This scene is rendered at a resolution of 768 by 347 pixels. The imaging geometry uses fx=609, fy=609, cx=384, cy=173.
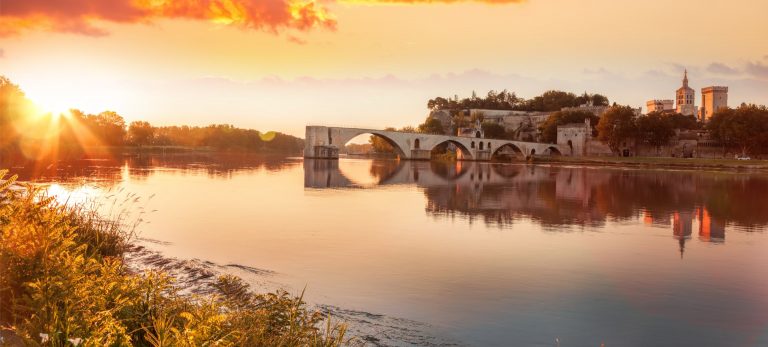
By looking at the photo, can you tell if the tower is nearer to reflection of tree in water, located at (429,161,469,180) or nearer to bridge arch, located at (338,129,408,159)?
bridge arch, located at (338,129,408,159)

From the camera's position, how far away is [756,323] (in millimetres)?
9875

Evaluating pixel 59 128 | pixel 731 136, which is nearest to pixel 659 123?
pixel 731 136

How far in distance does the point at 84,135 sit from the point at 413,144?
5236cm

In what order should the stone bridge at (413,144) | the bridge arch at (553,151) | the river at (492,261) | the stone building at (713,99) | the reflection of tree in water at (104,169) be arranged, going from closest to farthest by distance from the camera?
the river at (492,261) → the reflection of tree in water at (104,169) → the stone bridge at (413,144) → the bridge arch at (553,151) → the stone building at (713,99)

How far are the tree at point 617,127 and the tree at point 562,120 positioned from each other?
23.0m

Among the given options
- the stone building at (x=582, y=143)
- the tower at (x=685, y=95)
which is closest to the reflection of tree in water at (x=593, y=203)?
the stone building at (x=582, y=143)

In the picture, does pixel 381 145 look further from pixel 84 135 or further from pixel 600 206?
pixel 600 206

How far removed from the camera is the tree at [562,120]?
429 feet

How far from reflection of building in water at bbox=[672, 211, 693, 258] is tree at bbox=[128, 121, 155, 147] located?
12139cm

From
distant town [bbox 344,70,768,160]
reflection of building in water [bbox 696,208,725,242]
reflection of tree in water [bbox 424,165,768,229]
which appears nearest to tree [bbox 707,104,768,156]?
distant town [bbox 344,70,768,160]

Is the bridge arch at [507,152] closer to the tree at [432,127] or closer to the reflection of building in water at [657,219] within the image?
the tree at [432,127]

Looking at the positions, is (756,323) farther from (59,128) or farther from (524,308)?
(59,128)

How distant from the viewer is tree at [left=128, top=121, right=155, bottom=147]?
423 feet

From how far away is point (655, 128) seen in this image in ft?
335
